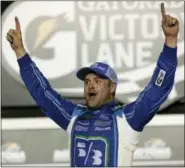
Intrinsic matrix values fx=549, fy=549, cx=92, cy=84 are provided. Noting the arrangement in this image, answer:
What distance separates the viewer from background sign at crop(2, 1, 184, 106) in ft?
14.0

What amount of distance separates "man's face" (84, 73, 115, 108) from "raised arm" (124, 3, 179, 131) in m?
0.11

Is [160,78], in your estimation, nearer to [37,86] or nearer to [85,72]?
[85,72]

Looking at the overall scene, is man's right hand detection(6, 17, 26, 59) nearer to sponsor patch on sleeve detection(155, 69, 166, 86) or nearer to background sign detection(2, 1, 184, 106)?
sponsor patch on sleeve detection(155, 69, 166, 86)

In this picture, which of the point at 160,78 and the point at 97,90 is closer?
the point at 160,78

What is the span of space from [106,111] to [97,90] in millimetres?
102

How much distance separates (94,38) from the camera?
4266mm

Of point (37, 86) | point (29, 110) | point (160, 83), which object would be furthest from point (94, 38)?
point (160, 83)

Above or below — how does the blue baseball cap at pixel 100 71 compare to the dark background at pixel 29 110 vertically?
above

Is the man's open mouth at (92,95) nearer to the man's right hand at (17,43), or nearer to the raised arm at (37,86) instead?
the raised arm at (37,86)

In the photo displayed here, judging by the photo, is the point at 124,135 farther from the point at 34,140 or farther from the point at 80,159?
the point at 34,140

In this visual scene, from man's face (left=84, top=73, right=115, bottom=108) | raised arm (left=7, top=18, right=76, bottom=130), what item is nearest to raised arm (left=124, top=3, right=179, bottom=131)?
man's face (left=84, top=73, right=115, bottom=108)

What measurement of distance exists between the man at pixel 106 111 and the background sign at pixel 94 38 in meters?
1.71

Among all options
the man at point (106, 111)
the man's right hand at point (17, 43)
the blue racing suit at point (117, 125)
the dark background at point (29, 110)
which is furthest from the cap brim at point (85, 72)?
the dark background at point (29, 110)

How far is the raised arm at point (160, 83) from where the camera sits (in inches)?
88.2
